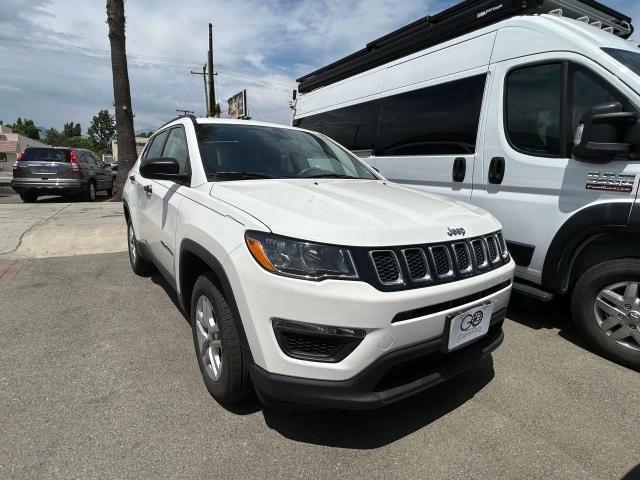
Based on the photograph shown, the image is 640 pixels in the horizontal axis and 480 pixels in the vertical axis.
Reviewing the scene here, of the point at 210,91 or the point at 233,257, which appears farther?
the point at 210,91

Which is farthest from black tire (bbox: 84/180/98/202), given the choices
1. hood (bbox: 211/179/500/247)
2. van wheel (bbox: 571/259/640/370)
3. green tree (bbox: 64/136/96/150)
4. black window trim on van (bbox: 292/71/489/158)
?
green tree (bbox: 64/136/96/150)

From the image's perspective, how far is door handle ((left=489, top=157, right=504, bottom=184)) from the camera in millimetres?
3605

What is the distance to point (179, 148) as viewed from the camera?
335cm

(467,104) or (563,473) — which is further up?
(467,104)

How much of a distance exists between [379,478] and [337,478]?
0.19 meters

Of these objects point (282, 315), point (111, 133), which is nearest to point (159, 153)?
point (282, 315)

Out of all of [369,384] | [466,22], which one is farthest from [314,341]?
[466,22]

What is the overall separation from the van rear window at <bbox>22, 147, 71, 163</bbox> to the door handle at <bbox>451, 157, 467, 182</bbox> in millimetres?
12199

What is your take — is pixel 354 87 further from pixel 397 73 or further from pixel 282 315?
pixel 282 315

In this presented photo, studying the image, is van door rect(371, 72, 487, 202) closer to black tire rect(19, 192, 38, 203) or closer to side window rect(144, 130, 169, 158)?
side window rect(144, 130, 169, 158)

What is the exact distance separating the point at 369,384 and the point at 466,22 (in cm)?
364

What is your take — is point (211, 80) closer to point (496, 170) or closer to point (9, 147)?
point (496, 170)

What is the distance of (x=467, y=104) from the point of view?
12.9ft

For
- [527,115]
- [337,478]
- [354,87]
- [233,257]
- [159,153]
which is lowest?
[337,478]
